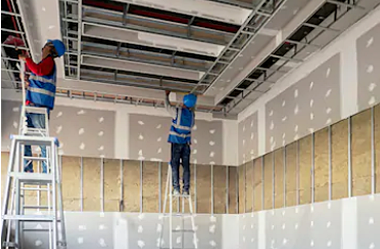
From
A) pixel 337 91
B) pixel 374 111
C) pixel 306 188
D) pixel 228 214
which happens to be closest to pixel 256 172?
pixel 228 214

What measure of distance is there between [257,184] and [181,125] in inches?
76.5

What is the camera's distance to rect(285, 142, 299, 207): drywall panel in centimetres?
634

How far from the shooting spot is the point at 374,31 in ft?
15.8

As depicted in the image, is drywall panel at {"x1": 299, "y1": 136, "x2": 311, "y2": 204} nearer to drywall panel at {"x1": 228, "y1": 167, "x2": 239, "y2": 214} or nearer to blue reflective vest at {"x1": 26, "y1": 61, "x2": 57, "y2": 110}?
drywall panel at {"x1": 228, "y1": 167, "x2": 239, "y2": 214}

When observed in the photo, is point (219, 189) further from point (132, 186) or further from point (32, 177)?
point (32, 177)

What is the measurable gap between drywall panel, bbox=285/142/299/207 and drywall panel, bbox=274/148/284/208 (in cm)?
17

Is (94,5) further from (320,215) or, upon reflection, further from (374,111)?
(320,215)

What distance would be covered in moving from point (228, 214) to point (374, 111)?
436 centimetres

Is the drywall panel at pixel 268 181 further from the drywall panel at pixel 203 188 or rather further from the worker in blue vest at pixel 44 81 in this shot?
the worker in blue vest at pixel 44 81

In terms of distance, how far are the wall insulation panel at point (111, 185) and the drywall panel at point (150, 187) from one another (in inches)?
19.6

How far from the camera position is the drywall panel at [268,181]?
23.3 feet

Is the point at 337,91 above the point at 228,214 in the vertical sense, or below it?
above

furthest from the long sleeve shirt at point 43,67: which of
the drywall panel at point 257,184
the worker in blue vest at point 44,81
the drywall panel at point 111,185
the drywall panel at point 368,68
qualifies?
the drywall panel at point 257,184

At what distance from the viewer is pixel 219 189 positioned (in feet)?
27.9
